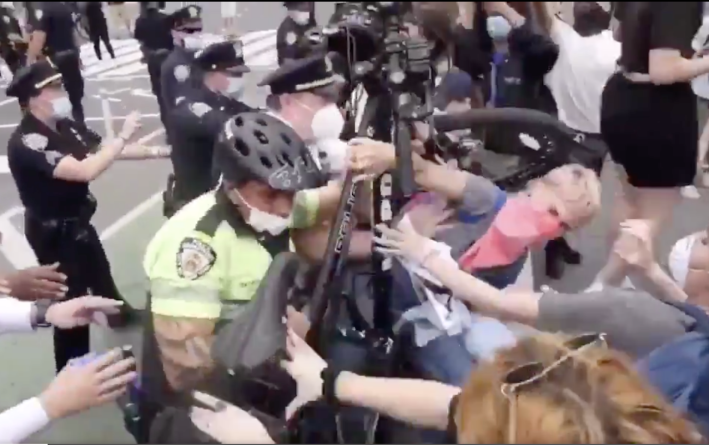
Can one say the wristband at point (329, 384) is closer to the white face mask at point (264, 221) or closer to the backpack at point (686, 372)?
the white face mask at point (264, 221)

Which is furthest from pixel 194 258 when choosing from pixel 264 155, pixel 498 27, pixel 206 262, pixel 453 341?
pixel 498 27

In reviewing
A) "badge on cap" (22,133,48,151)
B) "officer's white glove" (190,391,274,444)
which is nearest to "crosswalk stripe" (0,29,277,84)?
"badge on cap" (22,133,48,151)

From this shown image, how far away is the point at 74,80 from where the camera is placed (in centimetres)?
98

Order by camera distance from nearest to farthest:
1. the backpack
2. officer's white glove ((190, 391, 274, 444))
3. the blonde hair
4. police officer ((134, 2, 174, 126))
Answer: the blonde hair
officer's white glove ((190, 391, 274, 444))
the backpack
police officer ((134, 2, 174, 126))

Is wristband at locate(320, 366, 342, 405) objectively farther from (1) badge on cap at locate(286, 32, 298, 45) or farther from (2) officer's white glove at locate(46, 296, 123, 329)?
(1) badge on cap at locate(286, 32, 298, 45)

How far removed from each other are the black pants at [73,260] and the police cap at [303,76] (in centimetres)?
31

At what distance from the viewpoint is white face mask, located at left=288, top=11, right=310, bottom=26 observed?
1000 millimetres

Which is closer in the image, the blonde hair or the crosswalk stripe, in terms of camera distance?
the blonde hair

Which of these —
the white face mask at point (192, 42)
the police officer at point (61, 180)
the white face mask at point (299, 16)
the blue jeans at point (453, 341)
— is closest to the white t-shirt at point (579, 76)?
the blue jeans at point (453, 341)

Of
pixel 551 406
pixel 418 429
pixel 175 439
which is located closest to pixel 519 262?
pixel 418 429

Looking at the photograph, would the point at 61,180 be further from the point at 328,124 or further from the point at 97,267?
the point at 328,124

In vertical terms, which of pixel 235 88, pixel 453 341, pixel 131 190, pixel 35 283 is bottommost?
pixel 453 341

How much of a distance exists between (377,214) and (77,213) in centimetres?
39

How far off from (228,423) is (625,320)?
19.1 inches
